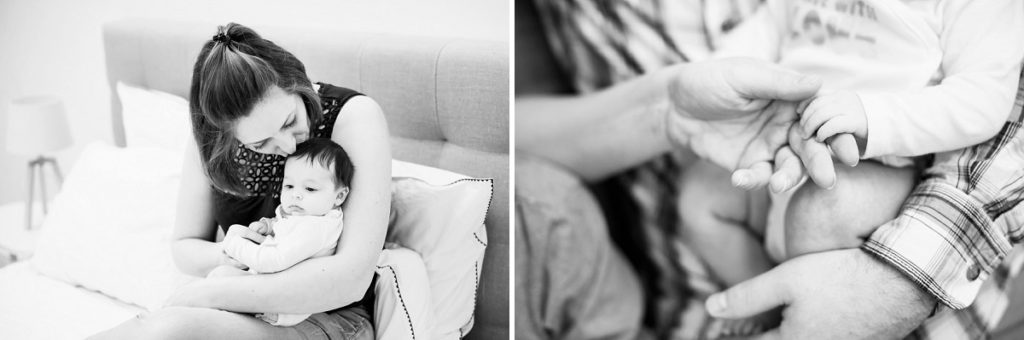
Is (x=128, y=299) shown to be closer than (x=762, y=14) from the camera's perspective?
No

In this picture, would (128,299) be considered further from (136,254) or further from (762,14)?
(762,14)

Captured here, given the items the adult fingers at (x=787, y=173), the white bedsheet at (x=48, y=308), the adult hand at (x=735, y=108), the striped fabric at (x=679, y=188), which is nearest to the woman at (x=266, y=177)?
the white bedsheet at (x=48, y=308)

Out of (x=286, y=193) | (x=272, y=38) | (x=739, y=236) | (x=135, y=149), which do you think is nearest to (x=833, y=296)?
(x=739, y=236)

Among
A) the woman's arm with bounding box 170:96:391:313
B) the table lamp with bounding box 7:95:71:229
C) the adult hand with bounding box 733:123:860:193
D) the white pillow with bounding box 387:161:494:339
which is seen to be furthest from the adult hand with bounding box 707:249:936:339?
the table lamp with bounding box 7:95:71:229

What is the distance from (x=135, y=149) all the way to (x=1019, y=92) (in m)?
1.33

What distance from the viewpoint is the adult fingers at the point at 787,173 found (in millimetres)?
848

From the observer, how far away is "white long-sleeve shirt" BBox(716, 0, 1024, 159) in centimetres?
77

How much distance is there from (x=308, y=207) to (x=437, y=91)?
30 cm

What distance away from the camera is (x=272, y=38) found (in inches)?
44.9

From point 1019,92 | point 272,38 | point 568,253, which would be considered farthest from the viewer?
point 272,38

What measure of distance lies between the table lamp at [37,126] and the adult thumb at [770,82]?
1208mm

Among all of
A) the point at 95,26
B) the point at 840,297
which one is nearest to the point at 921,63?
the point at 840,297

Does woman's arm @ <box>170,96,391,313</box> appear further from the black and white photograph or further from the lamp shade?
the lamp shade

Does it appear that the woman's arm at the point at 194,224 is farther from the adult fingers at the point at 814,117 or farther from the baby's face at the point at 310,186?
the adult fingers at the point at 814,117
